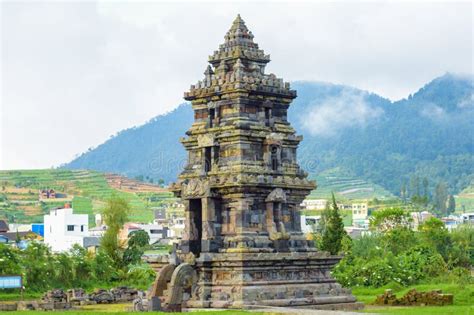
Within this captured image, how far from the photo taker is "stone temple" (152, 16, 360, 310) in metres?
38.3

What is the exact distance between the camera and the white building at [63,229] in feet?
405

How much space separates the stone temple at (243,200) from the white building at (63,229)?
83150mm

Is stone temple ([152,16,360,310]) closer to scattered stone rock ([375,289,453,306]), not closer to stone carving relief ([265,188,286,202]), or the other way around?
stone carving relief ([265,188,286,202])

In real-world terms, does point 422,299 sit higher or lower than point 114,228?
lower

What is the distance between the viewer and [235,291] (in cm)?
3778

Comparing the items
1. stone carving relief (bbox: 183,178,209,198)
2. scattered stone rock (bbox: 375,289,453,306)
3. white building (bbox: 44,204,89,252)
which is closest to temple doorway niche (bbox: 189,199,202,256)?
stone carving relief (bbox: 183,178,209,198)

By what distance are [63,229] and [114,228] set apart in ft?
166

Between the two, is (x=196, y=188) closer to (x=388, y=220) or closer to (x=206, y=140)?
(x=206, y=140)

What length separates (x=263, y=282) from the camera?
126 ft

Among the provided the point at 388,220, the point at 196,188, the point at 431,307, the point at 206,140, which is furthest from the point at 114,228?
the point at 431,307

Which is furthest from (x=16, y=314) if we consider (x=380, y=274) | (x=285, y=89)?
(x=380, y=274)

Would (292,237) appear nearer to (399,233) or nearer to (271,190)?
(271,190)

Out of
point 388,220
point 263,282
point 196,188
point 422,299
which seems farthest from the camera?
point 388,220

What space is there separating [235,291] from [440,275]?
24.0 meters
